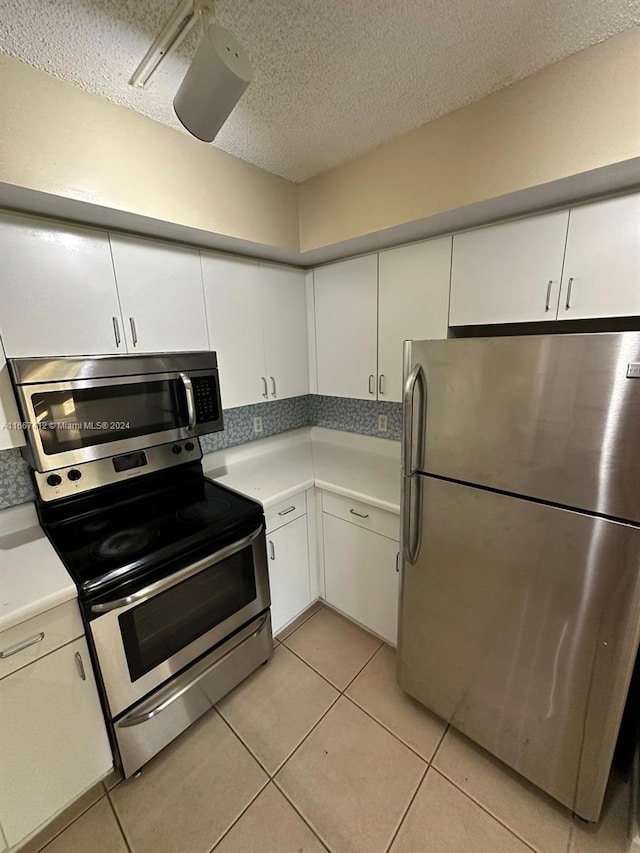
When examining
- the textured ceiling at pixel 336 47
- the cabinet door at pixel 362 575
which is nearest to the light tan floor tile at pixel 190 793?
the cabinet door at pixel 362 575

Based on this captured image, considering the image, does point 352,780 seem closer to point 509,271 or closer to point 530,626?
point 530,626

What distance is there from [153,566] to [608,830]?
178cm

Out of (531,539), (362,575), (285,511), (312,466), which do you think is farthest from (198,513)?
(531,539)

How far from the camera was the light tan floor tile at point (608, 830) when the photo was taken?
1.13 m

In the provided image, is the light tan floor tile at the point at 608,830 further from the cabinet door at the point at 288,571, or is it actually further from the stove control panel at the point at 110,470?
the stove control panel at the point at 110,470

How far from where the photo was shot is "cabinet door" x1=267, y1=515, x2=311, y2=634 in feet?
5.98

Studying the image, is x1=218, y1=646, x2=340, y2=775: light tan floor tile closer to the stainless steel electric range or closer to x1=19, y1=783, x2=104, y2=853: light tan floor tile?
the stainless steel electric range

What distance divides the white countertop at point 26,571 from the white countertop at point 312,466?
789mm

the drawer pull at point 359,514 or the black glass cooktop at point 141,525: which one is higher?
the black glass cooktop at point 141,525

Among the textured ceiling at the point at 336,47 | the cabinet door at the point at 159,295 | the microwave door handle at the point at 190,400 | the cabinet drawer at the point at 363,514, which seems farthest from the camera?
the cabinet drawer at the point at 363,514

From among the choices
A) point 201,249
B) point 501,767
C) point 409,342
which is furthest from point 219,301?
point 501,767

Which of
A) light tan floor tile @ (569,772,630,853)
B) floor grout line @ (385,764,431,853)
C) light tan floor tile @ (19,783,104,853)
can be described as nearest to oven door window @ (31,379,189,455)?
light tan floor tile @ (19,783,104,853)

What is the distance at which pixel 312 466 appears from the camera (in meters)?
2.14

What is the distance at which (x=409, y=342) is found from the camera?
1249 mm
